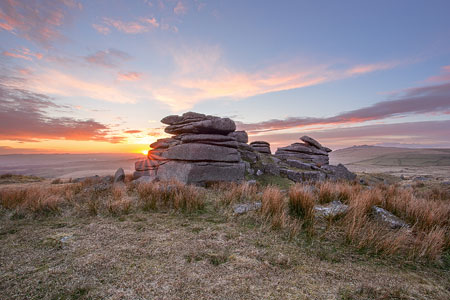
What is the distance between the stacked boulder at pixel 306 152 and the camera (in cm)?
2080

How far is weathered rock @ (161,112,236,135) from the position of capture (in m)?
14.4

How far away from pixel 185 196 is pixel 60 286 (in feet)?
14.3

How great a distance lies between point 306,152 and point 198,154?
13.4m

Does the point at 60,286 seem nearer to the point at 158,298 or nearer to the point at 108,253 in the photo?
the point at 108,253

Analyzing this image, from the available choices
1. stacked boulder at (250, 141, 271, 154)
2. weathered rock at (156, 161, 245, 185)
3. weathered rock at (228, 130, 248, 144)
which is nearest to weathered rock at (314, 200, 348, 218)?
weathered rock at (156, 161, 245, 185)

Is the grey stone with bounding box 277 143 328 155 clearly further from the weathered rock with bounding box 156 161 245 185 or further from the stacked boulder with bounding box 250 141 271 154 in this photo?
the weathered rock with bounding box 156 161 245 185

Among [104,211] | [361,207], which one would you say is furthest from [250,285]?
[104,211]

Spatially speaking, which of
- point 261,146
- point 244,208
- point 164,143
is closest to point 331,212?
point 244,208

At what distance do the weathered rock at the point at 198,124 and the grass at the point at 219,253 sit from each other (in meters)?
8.48

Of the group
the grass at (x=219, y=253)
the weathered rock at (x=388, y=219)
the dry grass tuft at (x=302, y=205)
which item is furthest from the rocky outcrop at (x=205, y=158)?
the weathered rock at (x=388, y=219)

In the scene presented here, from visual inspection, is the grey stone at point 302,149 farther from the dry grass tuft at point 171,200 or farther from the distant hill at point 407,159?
the distant hill at point 407,159

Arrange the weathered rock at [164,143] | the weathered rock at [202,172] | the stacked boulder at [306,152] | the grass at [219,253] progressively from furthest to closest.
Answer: the stacked boulder at [306,152]
the weathered rock at [164,143]
the weathered rock at [202,172]
the grass at [219,253]

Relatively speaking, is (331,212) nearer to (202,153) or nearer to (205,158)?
(205,158)

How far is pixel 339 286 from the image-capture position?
306 centimetres
